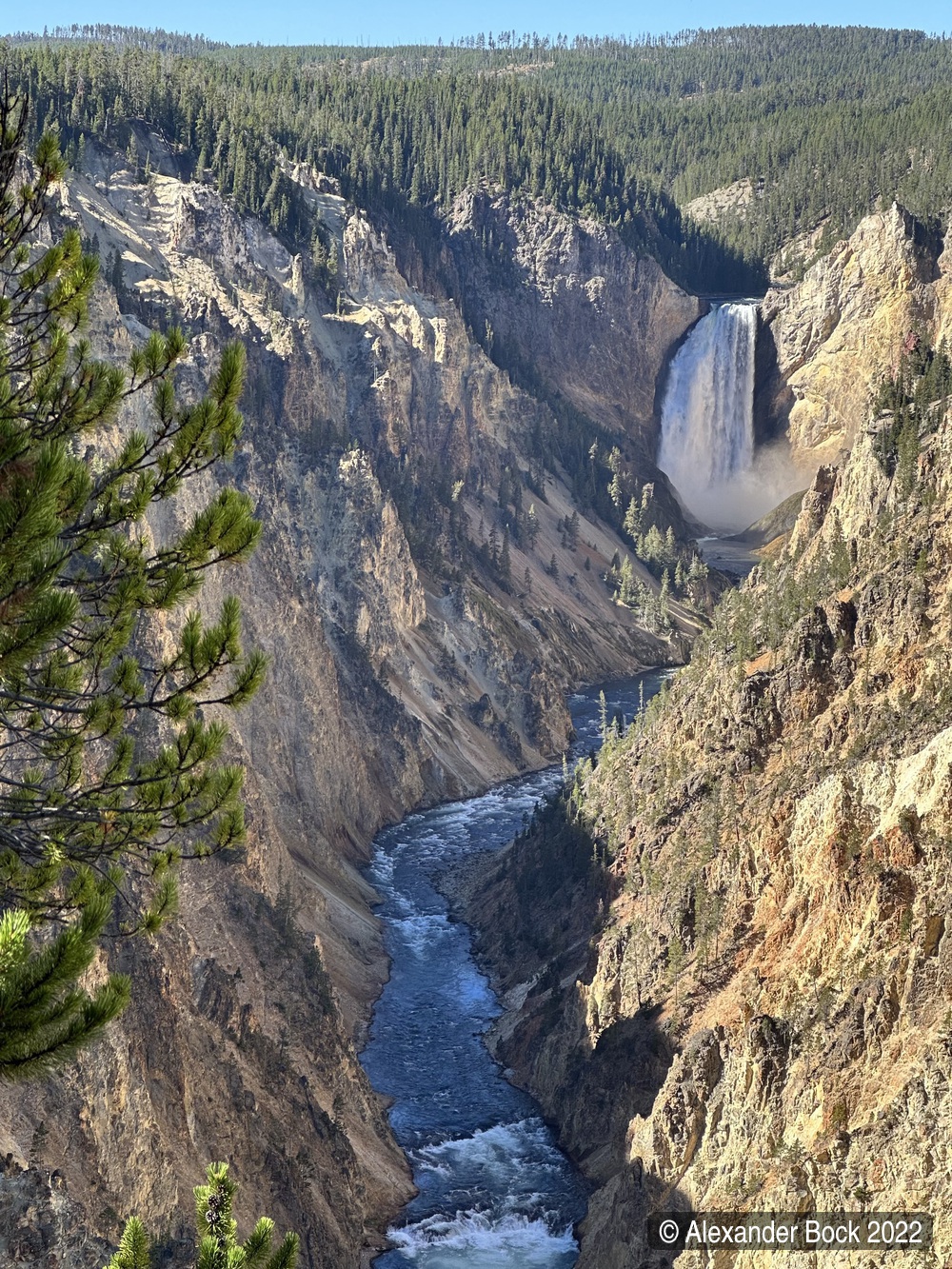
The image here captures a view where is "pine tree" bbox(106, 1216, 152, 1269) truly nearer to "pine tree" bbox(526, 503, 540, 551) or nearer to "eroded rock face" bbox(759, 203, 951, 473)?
"pine tree" bbox(526, 503, 540, 551)

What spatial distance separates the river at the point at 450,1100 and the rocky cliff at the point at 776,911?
129 cm

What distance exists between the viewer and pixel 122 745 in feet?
70.1

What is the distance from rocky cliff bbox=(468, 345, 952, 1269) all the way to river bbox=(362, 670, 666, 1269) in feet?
4.24

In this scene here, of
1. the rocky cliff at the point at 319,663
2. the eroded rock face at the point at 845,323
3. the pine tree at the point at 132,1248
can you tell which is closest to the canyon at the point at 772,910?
the rocky cliff at the point at 319,663

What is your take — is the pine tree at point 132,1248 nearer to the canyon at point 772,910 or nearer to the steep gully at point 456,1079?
the canyon at point 772,910

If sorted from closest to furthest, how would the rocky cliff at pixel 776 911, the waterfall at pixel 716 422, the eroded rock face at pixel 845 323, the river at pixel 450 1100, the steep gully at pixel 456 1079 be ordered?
the rocky cliff at pixel 776 911 → the river at pixel 450 1100 → the steep gully at pixel 456 1079 → the eroded rock face at pixel 845 323 → the waterfall at pixel 716 422

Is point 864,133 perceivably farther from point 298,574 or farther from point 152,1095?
point 152,1095

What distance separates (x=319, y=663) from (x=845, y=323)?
278 feet

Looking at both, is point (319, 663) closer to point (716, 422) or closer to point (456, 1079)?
point (456, 1079)

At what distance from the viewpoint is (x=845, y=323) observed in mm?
156750

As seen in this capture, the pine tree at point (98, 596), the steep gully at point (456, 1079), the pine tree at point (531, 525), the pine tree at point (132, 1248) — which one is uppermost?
the pine tree at point (98, 596)

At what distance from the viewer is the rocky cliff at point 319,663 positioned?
43219 millimetres

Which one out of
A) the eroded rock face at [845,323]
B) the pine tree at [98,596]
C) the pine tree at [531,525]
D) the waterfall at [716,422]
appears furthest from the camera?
the waterfall at [716,422]

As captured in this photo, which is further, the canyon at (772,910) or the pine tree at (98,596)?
the canyon at (772,910)
